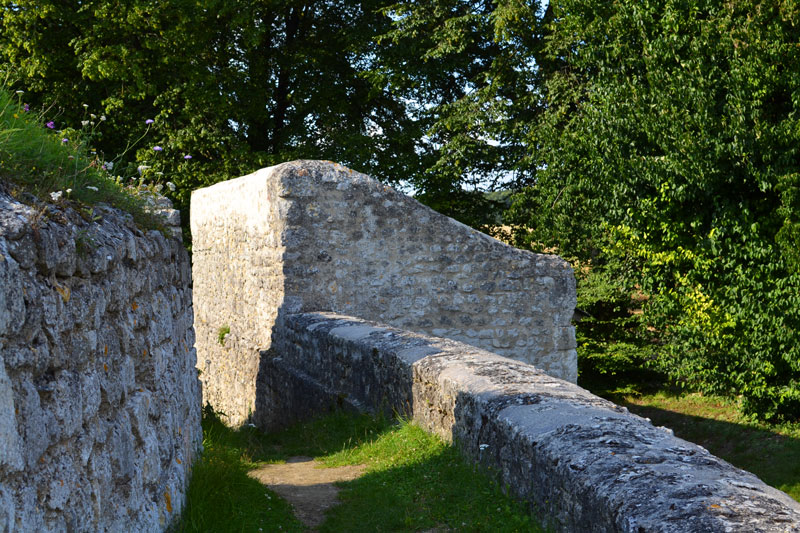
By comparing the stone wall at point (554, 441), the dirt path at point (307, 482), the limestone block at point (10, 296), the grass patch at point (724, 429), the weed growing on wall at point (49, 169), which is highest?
the weed growing on wall at point (49, 169)

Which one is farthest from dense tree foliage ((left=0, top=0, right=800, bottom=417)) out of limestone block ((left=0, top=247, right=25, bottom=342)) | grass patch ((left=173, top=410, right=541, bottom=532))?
limestone block ((left=0, top=247, right=25, bottom=342))

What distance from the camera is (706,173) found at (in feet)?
31.9

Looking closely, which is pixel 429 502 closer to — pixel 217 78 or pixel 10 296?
pixel 10 296

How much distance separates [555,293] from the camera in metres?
9.49

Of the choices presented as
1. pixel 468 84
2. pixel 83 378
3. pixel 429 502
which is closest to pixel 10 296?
pixel 83 378

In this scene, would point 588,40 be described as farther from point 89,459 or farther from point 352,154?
point 89,459

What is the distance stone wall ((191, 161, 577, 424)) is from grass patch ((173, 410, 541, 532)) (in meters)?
3.04

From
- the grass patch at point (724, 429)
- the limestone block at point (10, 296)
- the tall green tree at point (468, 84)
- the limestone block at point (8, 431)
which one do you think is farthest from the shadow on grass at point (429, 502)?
the tall green tree at point (468, 84)

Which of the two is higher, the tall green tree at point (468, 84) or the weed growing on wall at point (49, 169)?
the tall green tree at point (468, 84)

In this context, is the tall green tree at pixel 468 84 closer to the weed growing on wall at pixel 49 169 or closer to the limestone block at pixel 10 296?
the weed growing on wall at pixel 49 169

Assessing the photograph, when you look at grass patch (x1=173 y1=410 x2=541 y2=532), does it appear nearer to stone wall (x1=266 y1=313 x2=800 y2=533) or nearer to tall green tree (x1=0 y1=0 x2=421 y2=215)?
stone wall (x1=266 y1=313 x2=800 y2=533)

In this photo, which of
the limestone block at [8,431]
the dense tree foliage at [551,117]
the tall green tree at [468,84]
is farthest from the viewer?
the tall green tree at [468,84]

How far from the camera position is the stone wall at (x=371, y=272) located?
858 centimetres

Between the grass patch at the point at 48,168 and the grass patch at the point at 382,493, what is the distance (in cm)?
162
